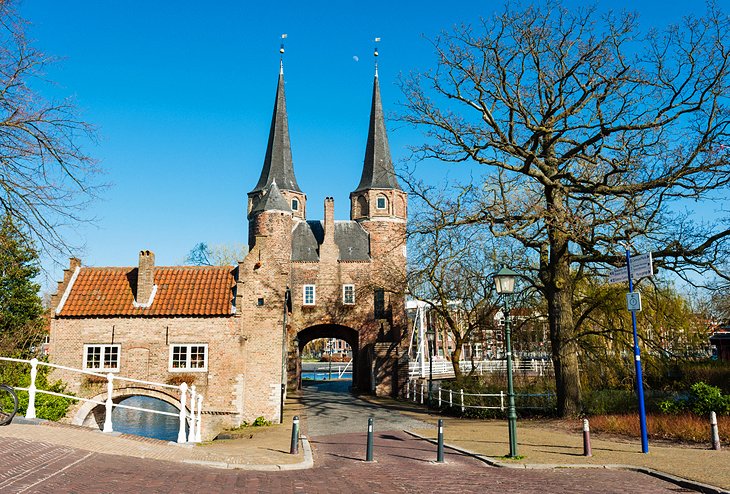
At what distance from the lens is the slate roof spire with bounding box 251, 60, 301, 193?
4331 centimetres

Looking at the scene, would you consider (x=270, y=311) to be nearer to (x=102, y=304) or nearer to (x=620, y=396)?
(x=102, y=304)

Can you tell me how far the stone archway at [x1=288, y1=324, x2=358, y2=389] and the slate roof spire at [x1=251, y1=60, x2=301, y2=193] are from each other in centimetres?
1068

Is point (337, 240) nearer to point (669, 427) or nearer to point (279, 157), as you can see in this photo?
point (279, 157)

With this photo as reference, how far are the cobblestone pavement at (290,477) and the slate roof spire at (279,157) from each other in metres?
32.8

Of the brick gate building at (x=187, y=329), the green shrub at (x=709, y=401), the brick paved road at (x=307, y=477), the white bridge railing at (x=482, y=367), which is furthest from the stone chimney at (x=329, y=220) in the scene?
the brick paved road at (x=307, y=477)

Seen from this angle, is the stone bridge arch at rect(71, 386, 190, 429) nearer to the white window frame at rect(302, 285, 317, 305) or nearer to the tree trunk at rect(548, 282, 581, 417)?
the tree trunk at rect(548, 282, 581, 417)

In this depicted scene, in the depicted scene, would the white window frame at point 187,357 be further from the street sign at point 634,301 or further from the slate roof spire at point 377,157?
the slate roof spire at point 377,157

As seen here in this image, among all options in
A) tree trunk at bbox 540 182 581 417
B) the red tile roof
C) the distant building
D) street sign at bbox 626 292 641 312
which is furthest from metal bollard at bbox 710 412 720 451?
the distant building

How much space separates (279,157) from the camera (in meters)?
44.0

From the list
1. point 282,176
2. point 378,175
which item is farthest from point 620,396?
point 282,176

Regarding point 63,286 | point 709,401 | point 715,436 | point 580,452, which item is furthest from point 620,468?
point 63,286

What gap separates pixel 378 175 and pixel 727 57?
28.5 metres

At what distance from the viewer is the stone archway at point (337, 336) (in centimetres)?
3847

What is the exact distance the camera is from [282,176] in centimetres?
4350
